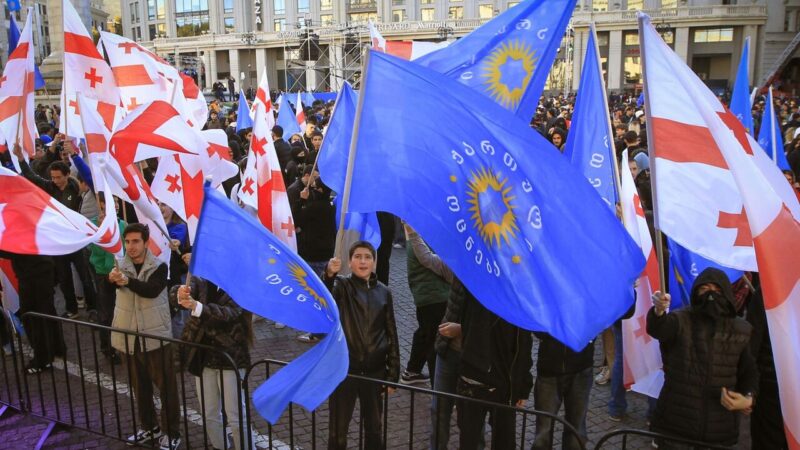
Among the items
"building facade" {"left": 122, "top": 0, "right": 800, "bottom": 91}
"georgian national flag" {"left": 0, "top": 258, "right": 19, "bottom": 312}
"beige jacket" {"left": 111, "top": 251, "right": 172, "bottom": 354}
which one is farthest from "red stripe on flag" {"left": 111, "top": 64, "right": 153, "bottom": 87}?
"building facade" {"left": 122, "top": 0, "right": 800, "bottom": 91}

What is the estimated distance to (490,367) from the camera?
398 centimetres

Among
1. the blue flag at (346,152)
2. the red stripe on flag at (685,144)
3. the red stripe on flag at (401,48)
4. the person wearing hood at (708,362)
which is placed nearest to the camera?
the red stripe on flag at (685,144)

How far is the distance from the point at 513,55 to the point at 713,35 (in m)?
66.6

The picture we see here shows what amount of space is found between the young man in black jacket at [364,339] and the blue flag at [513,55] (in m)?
1.50

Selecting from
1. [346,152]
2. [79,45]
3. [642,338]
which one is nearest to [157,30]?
[79,45]

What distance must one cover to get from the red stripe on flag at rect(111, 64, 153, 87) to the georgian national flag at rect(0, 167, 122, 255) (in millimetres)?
3925

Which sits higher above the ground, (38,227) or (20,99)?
(20,99)

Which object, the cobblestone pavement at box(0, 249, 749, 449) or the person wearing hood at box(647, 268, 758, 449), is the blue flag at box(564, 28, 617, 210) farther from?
the cobblestone pavement at box(0, 249, 749, 449)

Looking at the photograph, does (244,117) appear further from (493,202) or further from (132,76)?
(493,202)

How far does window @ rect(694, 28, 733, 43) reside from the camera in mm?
61662

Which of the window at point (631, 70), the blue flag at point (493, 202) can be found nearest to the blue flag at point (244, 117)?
the blue flag at point (493, 202)

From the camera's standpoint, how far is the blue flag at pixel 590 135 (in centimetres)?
462

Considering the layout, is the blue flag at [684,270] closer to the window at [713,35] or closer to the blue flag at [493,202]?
the blue flag at [493,202]

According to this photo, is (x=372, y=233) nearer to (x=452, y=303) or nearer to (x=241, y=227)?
(x=452, y=303)
